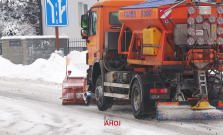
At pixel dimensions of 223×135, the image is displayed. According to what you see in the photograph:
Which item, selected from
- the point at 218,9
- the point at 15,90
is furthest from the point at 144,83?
the point at 15,90

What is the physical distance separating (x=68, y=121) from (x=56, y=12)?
594 inches

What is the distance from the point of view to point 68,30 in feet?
119

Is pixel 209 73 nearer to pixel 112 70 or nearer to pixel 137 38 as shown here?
pixel 137 38

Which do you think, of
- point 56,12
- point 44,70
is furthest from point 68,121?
point 56,12

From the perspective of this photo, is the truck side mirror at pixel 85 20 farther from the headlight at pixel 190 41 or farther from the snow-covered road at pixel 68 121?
the headlight at pixel 190 41

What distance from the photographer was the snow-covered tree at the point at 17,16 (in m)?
35.7

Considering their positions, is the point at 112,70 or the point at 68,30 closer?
the point at 112,70

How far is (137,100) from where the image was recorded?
38.5 ft

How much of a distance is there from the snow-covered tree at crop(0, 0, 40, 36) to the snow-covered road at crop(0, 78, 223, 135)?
19602mm

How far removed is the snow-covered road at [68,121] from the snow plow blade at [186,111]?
132 mm

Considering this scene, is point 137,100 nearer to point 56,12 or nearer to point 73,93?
point 73,93

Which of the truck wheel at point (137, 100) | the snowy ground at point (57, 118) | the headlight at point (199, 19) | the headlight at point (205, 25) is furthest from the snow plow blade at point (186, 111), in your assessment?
the headlight at point (199, 19)

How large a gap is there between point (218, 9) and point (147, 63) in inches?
73.9

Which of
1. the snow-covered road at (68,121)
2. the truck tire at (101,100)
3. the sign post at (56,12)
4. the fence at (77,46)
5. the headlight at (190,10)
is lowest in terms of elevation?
the snow-covered road at (68,121)
